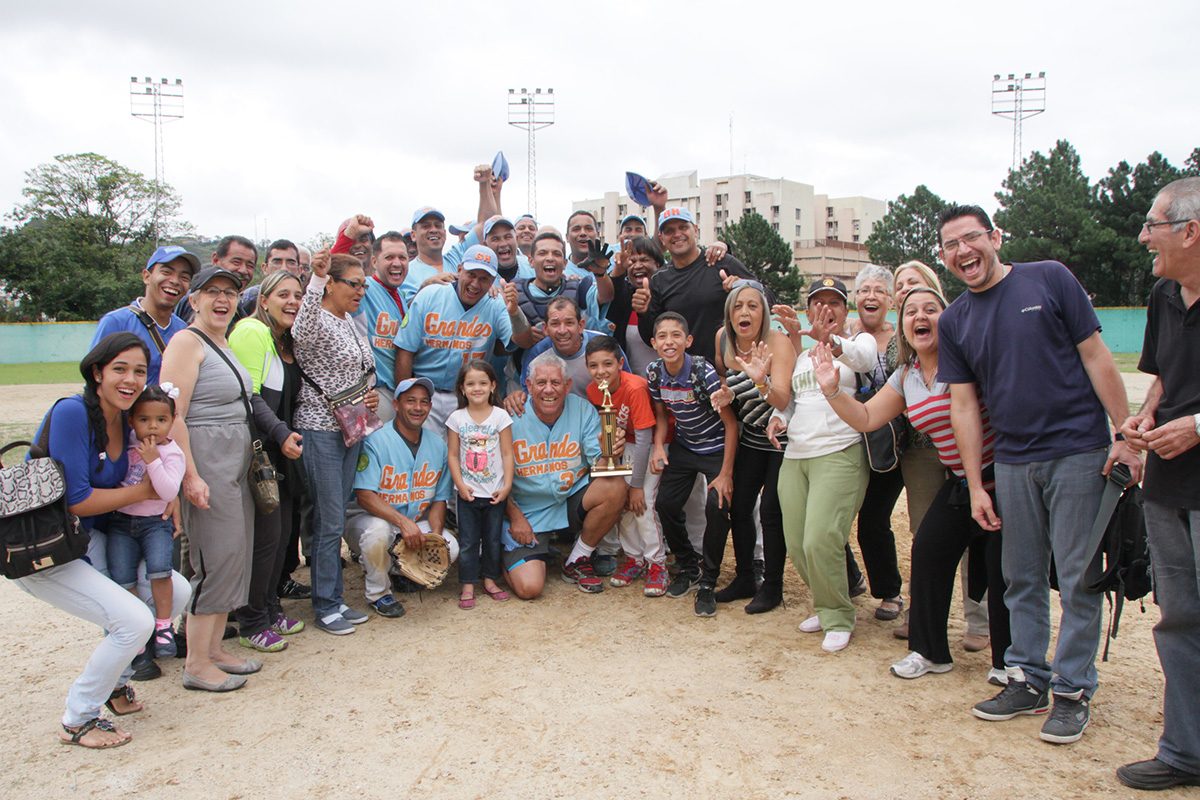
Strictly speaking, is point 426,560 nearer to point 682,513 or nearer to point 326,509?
point 326,509

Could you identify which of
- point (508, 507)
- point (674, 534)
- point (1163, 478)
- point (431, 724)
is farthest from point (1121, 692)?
point (508, 507)

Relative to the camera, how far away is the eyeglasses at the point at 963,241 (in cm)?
349

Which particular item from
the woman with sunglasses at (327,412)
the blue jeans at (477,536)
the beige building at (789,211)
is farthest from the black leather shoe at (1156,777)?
the beige building at (789,211)

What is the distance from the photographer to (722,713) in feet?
11.9

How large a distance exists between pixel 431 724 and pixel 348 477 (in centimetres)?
193

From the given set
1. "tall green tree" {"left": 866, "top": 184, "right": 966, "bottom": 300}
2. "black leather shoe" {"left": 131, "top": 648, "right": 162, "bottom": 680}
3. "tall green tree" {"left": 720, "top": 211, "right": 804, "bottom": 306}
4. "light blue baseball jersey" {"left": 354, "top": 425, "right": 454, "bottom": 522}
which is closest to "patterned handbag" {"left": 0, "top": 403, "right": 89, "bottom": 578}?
"black leather shoe" {"left": 131, "top": 648, "right": 162, "bottom": 680}

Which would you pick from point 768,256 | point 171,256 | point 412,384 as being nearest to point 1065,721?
point 412,384

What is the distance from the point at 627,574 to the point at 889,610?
6.04 ft

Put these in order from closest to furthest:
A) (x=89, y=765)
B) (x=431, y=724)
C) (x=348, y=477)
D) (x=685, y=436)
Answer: (x=89, y=765) < (x=431, y=724) < (x=348, y=477) < (x=685, y=436)

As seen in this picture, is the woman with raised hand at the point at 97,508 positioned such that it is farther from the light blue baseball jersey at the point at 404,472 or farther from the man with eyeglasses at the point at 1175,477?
the man with eyeglasses at the point at 1175,477

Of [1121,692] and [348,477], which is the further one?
[348,477]

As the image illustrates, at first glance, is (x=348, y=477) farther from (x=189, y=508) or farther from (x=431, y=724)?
(x=431, y=724)

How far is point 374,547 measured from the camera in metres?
5.04

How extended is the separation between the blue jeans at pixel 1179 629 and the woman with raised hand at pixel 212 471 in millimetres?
4255
